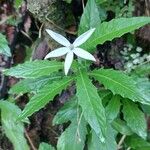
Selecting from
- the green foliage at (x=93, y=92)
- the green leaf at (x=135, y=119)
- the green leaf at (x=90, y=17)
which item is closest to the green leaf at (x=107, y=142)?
the green foliage at (x=93, y=92)

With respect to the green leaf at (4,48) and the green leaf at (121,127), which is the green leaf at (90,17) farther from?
the green leaf at (121,127)

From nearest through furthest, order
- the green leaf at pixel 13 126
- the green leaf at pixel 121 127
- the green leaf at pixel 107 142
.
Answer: the green leaf at pixel 107 142, the green leaf at pixel 121 127, the green leaf at pixel 13 126

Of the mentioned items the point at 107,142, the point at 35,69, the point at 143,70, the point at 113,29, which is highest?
the point at 113,29

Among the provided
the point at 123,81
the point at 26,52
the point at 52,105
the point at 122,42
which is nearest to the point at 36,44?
the point at 26,52

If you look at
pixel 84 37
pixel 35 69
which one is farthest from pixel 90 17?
pixel 35 69

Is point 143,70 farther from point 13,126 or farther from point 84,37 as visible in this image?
point 13,126

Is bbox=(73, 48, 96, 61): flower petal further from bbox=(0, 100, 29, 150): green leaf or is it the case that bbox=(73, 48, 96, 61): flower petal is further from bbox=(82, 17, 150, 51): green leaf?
bbox=(0, 100, 29, 150): green leaf

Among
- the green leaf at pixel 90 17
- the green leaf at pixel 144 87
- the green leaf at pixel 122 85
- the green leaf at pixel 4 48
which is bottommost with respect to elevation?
the green leaf at pixel 144 87
